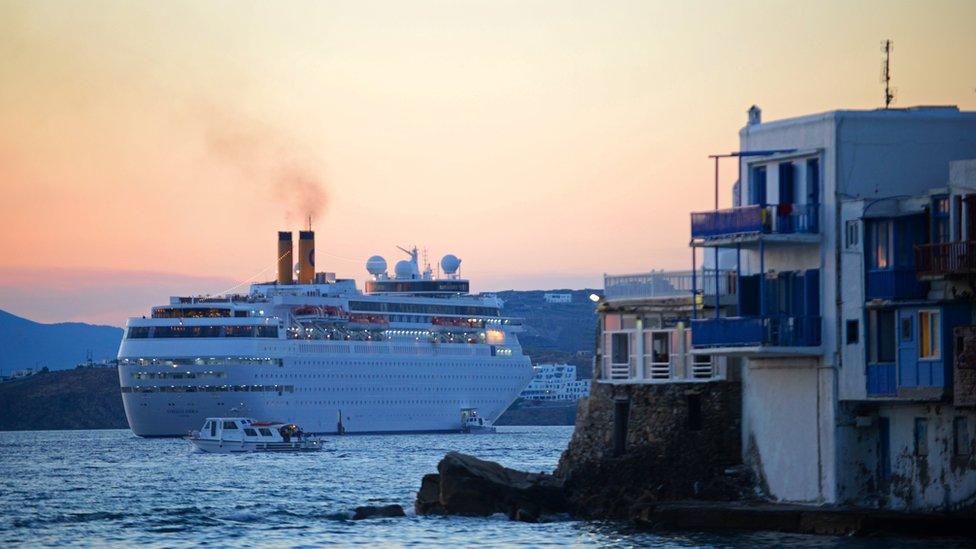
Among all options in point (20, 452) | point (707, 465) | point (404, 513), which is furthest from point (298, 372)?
point (707, 465)

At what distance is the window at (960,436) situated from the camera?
101 feet

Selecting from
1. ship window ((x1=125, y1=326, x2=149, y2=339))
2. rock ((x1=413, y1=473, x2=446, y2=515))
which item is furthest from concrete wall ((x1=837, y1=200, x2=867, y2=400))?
ship window ((x1=125, y1=326, x2=149, y2=339))

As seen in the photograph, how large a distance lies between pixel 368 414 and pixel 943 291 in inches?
3872

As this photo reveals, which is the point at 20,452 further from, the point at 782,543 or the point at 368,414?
the point at 782,543

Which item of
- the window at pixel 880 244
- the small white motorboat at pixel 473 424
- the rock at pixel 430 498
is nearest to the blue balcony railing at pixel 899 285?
the window at pixel 880 244

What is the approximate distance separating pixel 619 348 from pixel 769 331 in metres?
5.24

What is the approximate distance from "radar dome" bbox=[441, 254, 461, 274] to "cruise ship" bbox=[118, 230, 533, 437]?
0.15m

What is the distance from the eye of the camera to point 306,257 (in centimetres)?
13325

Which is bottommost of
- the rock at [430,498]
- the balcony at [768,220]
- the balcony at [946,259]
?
the rock at [430,498]

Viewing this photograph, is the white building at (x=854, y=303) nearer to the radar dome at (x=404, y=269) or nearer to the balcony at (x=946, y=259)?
the balcony at (x=946, y=259)

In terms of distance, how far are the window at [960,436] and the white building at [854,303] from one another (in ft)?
0.08

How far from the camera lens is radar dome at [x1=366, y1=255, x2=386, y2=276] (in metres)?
143

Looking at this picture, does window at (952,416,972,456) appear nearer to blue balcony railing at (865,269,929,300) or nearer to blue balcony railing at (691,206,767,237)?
blue balcony railing at (865,269,929,300)

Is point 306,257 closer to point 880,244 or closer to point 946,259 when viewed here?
point 880,244
